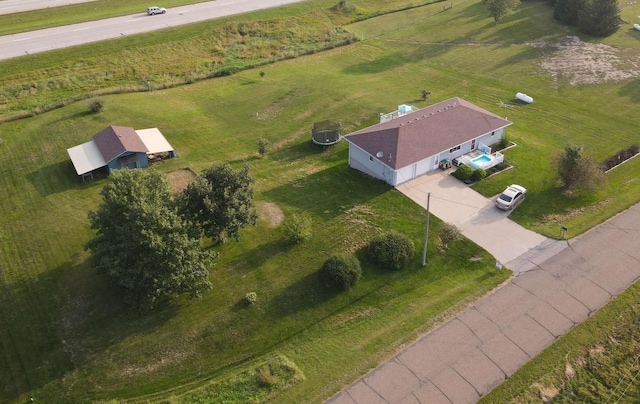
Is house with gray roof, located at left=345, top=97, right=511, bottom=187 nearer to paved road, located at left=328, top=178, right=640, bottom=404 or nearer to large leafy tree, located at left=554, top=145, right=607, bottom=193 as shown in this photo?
large leafy tree, located at left=554, top=145, right=607, bottom=193

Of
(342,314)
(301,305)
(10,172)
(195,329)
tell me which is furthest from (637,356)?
(10,172)

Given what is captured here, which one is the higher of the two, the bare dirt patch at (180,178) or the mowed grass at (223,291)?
the bare dirt patch at (180,178)

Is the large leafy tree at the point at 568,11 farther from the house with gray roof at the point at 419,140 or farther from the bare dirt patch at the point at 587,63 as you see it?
the house with gray roof at the point at 419,140

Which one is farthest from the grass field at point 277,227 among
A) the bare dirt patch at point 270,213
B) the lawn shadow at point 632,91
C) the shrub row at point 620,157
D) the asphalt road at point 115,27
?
the asphalt road at point 115,27

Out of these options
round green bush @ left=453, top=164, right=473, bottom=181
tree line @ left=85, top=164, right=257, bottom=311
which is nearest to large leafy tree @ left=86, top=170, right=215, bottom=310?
tree line @ left=85, top=164, right=257, bottom=311

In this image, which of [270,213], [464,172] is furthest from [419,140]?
[270,213]

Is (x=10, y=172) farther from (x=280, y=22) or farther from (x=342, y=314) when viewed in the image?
(x=280, y=22)

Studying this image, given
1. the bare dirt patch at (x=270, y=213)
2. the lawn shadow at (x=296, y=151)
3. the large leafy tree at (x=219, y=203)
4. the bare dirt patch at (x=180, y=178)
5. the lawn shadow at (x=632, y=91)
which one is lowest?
the bare dirt patch at (x=270, y=213)
